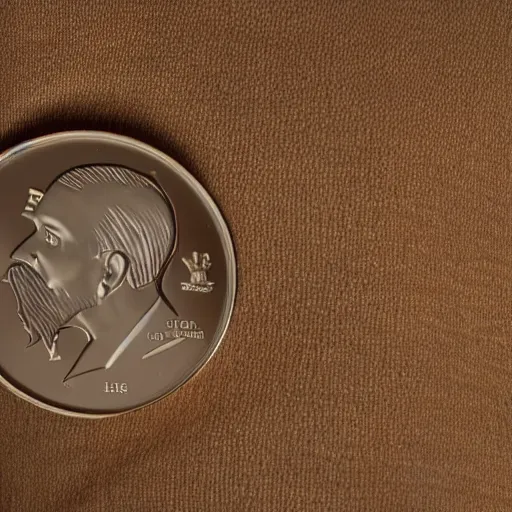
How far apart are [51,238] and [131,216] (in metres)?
0.07

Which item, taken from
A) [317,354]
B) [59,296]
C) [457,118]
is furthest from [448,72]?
[59,296]

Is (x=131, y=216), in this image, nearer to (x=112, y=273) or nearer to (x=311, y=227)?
(x=112, y=273)

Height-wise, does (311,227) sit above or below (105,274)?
above

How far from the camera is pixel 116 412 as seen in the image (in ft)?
1.87

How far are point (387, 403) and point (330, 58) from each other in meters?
0.30

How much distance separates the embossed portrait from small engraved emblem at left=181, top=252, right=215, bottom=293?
0.07 feet

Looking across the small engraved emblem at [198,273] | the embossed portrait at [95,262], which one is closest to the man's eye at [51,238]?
the embossed portrait at [95,262]

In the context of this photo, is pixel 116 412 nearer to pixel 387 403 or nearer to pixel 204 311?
pixel 204 311

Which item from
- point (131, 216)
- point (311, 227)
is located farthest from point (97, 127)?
point (311, 227)

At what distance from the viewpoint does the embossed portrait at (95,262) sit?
545mm

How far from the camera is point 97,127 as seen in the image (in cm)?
56

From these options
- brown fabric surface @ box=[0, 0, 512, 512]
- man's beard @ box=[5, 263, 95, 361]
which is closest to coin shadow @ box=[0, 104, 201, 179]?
brown fabric surface @ box=[0, 0, 512, 512]

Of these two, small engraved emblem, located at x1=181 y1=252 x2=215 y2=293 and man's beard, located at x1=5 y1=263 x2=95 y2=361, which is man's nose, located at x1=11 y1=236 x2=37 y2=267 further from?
small engraved emblem, located at x1=181 y1=252 x2=215 y2=293

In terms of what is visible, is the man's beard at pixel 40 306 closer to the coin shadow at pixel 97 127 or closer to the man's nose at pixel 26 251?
the man's nose at pixel 26 251
